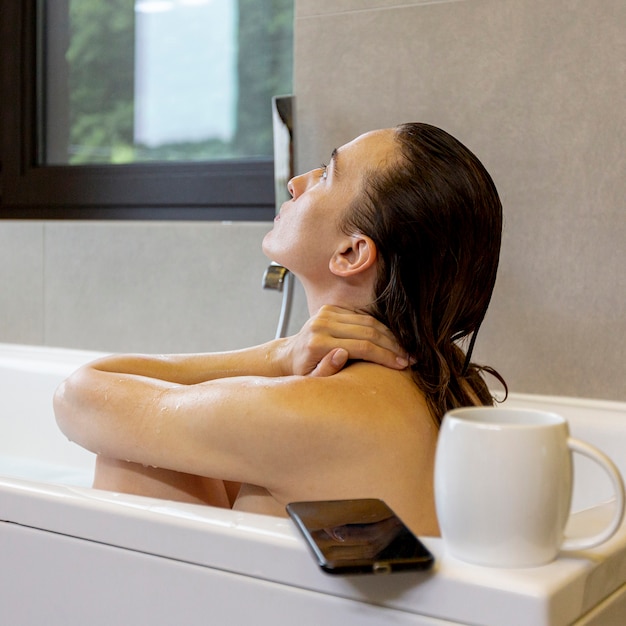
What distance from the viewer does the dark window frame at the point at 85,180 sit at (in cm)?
215

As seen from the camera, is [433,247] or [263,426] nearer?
[263,426]

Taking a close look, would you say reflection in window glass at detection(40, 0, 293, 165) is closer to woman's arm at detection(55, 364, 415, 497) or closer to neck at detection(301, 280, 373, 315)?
neck at detection(301, 280, 373, 315)

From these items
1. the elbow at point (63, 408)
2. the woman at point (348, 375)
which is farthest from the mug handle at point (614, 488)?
the elbow at point (63, 408)

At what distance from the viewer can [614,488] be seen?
2.16 feet

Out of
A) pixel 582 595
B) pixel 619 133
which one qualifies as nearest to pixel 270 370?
pixel 582 595

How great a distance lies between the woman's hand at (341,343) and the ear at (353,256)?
0.16ft

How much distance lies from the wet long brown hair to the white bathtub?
24 centimetres

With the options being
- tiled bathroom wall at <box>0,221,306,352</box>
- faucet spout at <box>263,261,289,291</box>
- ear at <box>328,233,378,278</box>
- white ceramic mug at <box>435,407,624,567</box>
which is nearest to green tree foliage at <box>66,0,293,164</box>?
tiled bathroom wall at <box>0,221,306,352</box>

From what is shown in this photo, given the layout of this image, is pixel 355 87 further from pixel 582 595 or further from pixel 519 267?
pixel 582 595

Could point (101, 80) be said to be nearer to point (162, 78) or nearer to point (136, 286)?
point (162, 78)

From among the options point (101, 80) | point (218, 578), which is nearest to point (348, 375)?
point (218, 578)

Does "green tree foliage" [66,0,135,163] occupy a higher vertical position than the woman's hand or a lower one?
higher

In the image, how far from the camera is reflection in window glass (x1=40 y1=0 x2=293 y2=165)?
86.2 inches

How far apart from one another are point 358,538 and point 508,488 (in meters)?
0.12
